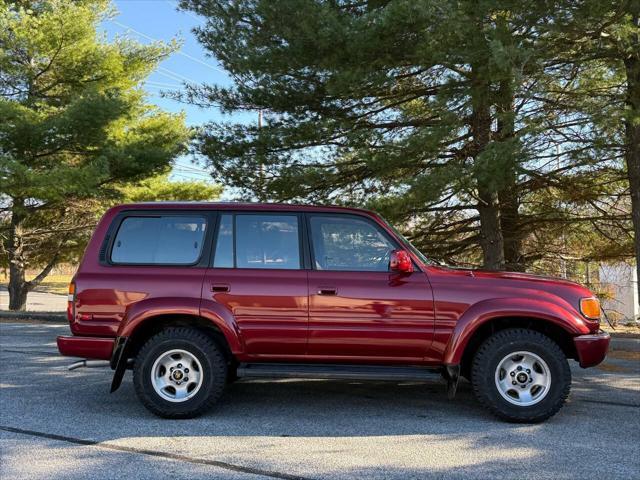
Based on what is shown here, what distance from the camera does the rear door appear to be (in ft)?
A: 17.2

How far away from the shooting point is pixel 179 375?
5.27 m

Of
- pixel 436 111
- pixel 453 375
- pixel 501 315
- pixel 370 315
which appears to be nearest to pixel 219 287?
pixel 370 315

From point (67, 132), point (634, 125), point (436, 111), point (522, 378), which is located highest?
point (67, 132)

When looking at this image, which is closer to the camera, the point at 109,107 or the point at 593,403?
the point at 593,403

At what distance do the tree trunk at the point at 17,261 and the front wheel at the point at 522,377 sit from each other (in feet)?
51.7

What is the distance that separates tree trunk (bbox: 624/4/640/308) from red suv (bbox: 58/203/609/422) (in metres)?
4.29

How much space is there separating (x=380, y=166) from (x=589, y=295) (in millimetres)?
5210

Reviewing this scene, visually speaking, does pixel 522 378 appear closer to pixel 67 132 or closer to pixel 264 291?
pixel 264 291

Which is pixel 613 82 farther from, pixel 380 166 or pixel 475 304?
pixel 475 304

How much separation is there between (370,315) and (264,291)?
0.95 meters

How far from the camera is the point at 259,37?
35.9ft

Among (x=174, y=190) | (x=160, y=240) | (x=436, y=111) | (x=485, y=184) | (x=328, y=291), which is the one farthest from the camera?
(x=174, y=190)

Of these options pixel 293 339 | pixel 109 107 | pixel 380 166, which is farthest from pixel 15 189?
pixel 293 339

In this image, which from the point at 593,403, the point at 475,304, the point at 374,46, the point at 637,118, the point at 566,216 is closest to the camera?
the point at 475,304
